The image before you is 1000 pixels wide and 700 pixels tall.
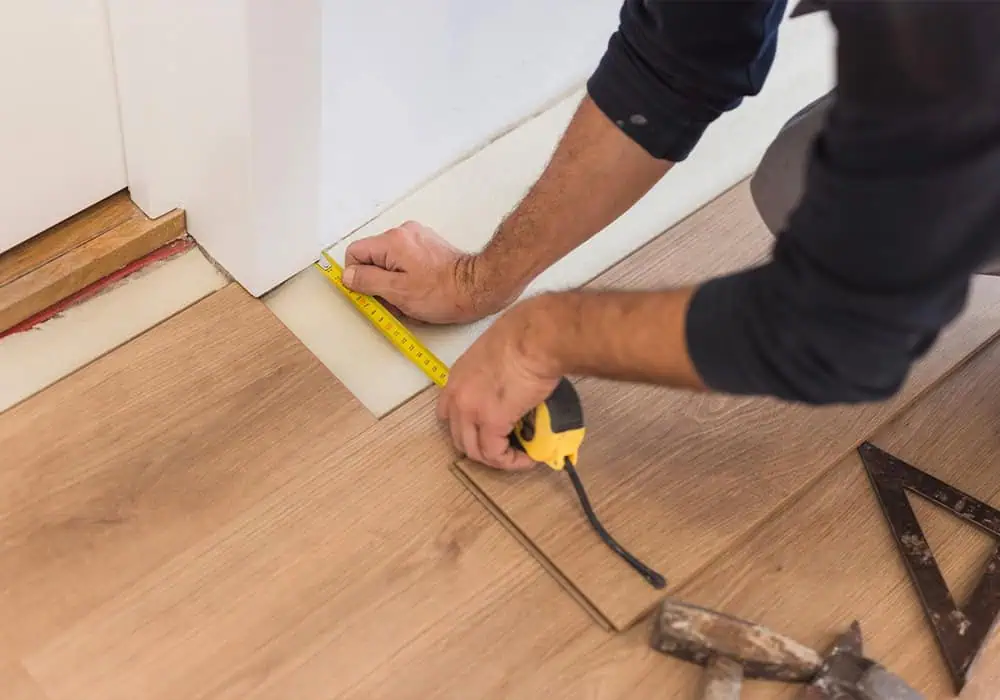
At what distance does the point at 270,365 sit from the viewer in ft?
4.47

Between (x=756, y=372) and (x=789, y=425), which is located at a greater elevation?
(x=756, y=372)

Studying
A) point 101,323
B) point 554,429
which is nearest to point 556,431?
point 554,429

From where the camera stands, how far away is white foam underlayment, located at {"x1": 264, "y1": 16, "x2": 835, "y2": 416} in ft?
4.63

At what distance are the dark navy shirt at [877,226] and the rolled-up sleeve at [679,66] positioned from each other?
35 cm

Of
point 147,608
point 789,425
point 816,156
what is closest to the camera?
point 816,156

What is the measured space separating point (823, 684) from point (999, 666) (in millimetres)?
248

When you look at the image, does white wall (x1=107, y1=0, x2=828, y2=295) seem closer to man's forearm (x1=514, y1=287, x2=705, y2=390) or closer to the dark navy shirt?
man's forearm (x1=514, y1=287, x2=705, y2=390)

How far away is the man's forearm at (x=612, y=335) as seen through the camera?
894mm

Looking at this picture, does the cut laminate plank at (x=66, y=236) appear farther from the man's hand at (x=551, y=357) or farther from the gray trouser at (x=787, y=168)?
the gray trouser at (x=787, y=168)

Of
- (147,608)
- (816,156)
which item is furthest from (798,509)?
(147,608)

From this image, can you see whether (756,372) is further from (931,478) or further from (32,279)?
(32,279)

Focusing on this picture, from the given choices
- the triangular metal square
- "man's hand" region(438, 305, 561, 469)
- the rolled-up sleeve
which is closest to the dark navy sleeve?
"man's hand" region(438, 305, 561, 469)

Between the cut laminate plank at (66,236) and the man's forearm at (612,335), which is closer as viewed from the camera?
the man's forearm at (612,335)

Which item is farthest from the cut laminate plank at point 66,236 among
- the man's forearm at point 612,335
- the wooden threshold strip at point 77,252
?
the man's forearm at point 612,335
